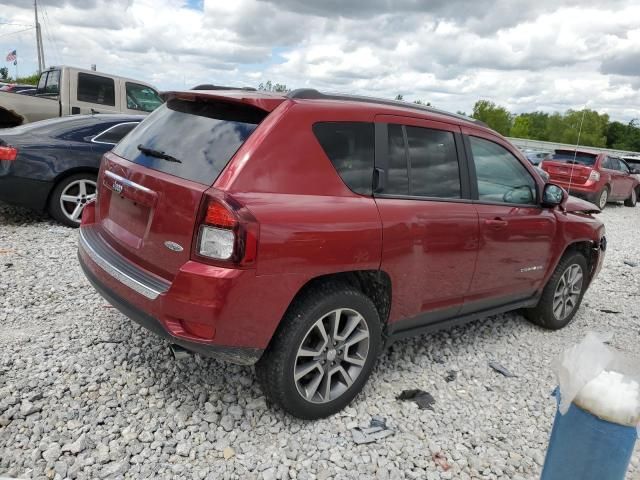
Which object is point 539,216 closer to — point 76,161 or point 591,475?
point 591,475

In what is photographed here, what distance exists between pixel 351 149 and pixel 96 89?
28.1 ft

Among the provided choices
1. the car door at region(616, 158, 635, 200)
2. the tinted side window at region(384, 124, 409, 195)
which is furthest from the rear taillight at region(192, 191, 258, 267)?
the car door at region(616, 158, 635, 200)

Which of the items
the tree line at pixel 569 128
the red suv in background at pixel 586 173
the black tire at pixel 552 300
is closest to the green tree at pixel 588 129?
the tree line at pixel 569 128

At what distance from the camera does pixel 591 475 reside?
185cm

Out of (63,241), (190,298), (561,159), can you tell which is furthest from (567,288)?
(561,159)

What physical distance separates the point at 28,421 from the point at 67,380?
411 mm

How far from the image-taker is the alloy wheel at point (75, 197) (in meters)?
6.43

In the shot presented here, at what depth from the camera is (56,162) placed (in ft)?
20.3

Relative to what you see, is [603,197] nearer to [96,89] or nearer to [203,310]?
[96,89]

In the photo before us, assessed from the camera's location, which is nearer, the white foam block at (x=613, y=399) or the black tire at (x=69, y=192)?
the white foam block at (x=613, y=399)

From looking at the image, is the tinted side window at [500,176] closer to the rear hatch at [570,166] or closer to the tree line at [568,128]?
the rear hatch at [570,166]

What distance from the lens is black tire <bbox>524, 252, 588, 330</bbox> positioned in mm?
4703

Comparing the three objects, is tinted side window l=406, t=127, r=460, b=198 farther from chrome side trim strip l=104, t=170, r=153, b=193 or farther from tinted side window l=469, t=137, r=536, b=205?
chrome side trim strip l=104, t=170, r=153, b=193

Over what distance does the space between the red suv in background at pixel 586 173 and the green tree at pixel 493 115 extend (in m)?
78.5
